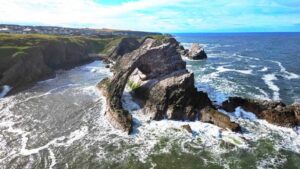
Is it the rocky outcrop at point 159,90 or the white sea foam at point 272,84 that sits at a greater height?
the rocky outcrop at point 159,90

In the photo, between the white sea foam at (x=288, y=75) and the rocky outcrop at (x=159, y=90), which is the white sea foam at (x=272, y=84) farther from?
the rocky outcrop at (x=159, y=90)

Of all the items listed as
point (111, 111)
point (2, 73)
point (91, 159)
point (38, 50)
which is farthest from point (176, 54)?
point (38, 50)

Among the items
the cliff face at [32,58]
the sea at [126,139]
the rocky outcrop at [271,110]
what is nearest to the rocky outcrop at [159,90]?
the sea at [126,139]

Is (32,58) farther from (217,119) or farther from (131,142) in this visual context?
(217,119)

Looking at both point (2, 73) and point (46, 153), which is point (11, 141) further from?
point (2, 73)

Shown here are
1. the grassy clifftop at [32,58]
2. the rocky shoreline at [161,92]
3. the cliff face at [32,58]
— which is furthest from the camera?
the grassy clifftop at [32,58]

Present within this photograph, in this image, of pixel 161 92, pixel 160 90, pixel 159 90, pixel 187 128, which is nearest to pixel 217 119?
pixel 187 128

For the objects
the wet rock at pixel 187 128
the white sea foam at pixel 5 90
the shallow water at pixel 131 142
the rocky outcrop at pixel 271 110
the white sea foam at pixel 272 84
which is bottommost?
Answer: the white sea foam at pixel 5 90
